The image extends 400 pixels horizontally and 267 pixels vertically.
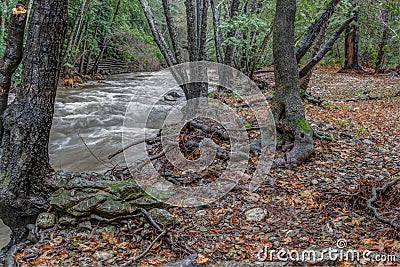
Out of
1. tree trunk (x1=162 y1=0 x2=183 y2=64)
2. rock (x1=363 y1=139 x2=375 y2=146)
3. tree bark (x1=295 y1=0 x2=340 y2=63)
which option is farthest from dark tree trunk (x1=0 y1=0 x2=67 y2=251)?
rock (x1=363 y1=139 x2=375 y2=146)

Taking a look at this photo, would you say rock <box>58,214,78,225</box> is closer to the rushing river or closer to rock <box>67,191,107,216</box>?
rock <box>67,191,107,216</box>

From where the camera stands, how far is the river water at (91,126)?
21.1ft

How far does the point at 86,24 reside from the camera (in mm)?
15914

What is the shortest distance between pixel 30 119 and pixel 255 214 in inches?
113

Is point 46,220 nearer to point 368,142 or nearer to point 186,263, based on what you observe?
point 186,263

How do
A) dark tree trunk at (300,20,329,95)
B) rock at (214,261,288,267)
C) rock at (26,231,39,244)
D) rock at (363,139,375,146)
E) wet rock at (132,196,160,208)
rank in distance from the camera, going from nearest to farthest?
1. rock at (214,261,288,267)
2. rock at (26,231,39,244)
3. wet rock at (132,196,160,208)
4. rock at (363,139,375,146)
5. dark tree trunk at (300,20,329,95)

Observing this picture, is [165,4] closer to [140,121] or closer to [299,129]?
[299,129]

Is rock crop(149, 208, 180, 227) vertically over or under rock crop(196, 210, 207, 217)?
over

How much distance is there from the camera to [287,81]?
5344 mm

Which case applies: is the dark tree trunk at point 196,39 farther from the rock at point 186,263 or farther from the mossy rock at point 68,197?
the rock at point 186,263

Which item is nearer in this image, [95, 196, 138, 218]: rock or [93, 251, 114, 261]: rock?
[93, 251, 114, 261]: rock

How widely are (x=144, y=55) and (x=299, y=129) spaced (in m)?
18.0

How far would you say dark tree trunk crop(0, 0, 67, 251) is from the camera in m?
3.64

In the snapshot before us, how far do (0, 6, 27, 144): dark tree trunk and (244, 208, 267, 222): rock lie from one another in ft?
10.3
